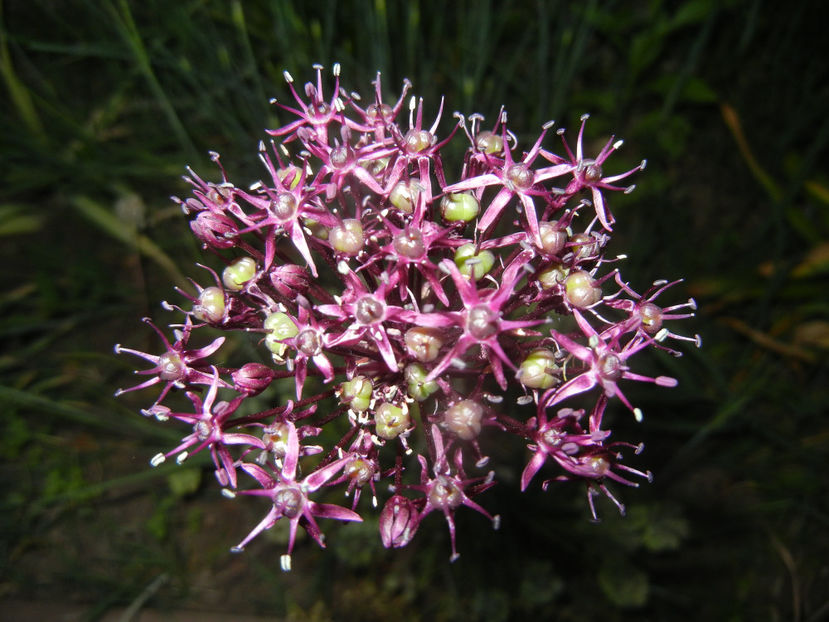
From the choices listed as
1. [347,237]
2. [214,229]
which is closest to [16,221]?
[214,229]

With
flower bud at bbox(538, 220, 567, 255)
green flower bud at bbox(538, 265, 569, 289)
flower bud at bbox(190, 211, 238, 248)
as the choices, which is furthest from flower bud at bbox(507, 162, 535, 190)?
flower bud at bbox(190, 211, 238, 248)

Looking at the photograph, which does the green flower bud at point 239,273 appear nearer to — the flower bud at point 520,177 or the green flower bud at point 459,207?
the green flower bud at point 459,207

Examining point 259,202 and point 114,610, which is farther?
point 114,610

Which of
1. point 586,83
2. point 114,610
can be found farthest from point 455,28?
point 114,610

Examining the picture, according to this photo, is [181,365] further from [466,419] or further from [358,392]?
[466,419]

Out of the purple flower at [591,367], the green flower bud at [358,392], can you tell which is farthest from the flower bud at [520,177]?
the green flower bud at [358,392]

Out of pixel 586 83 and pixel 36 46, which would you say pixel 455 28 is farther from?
pixel 36 46
